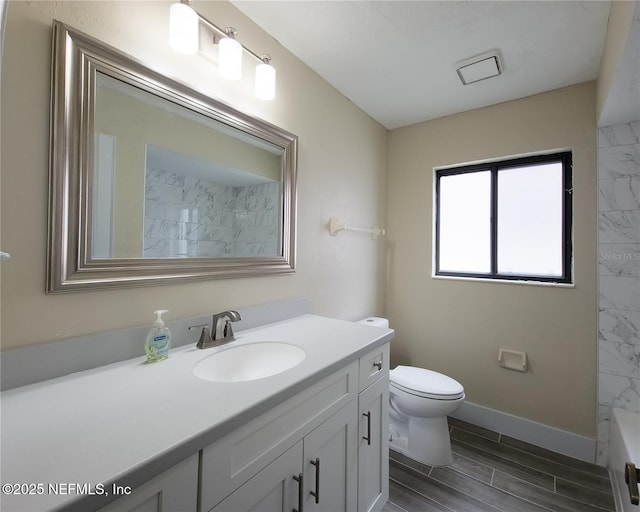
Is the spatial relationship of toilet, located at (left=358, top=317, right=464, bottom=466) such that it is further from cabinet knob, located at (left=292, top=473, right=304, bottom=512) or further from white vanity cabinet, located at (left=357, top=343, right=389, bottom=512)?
cabinet knob, located at (left=292, top=473, right=304, bottom=512)

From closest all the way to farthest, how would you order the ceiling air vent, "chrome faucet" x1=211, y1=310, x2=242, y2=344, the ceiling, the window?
"chrome faucet" x1=211, y1=310, x2=242, y2=344
the ceiling
the ceiling air vent
the window

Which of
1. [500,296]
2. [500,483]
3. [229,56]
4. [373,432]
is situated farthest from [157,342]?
[500,296]

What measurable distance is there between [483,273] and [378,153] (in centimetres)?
127

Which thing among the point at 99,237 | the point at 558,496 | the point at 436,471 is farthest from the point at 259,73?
the point at 558,496

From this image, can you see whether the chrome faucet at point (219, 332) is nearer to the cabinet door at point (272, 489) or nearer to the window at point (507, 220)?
the cabinet door at point (272, 489)

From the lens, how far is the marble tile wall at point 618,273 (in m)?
1.60

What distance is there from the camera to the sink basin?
3.49ft

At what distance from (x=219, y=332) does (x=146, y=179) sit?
0.63 metres

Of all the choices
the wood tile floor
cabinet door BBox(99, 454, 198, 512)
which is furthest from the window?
cabinet door BBox(99, 454, 198, 512)

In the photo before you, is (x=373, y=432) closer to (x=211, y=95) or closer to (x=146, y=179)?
(x=146, y=179)

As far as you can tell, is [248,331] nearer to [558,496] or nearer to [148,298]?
[148,298]

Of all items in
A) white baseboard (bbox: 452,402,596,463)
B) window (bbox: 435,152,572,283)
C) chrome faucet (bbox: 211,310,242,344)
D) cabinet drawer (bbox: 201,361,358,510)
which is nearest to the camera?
cabinet drawer (bbox: 201,361,358,510)

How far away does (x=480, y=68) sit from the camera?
5.51 ft

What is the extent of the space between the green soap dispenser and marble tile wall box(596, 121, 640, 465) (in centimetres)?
229
